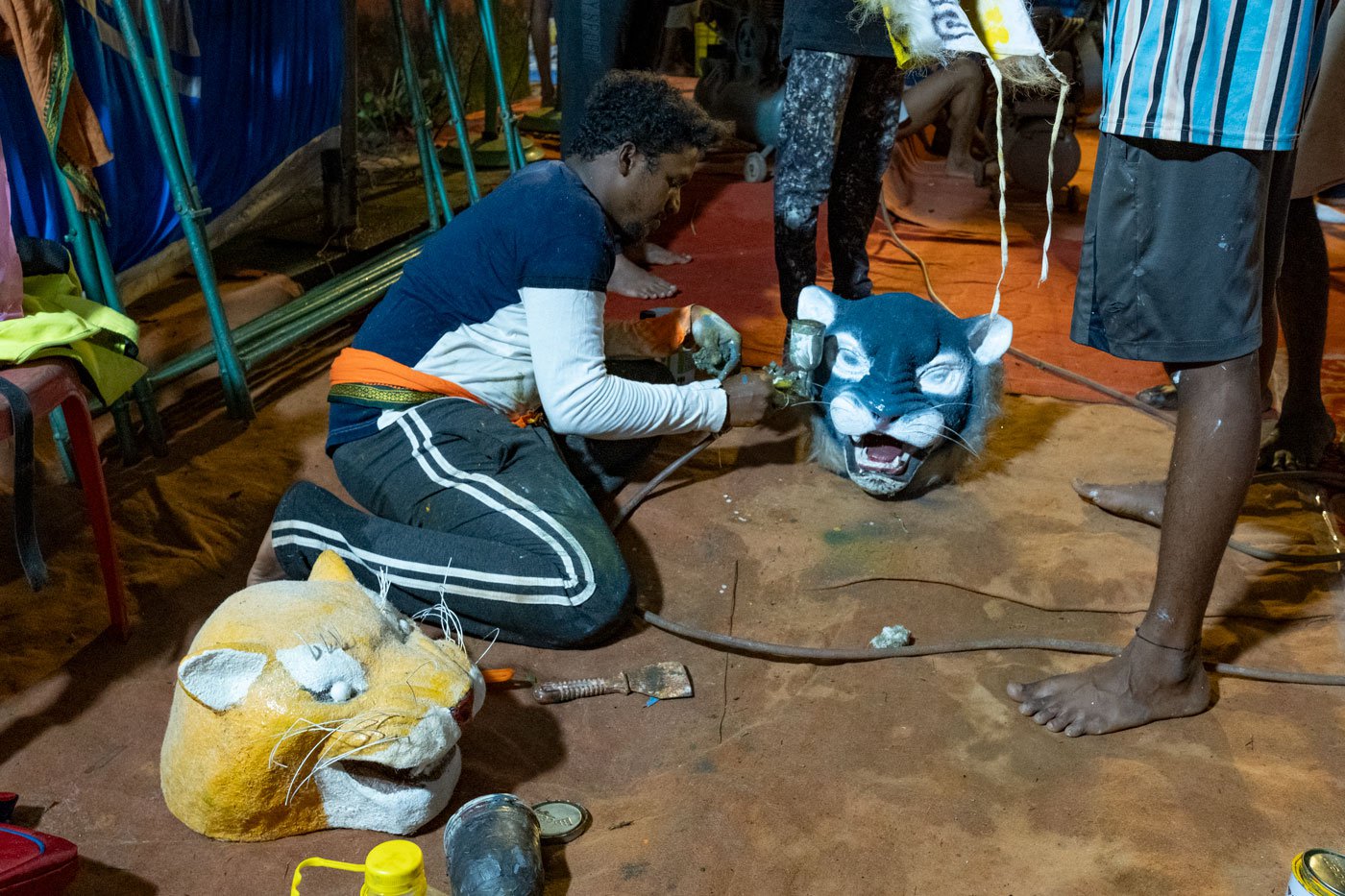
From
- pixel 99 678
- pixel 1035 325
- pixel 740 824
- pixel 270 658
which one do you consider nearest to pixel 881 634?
pixel 740 824

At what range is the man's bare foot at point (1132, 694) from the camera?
180cm

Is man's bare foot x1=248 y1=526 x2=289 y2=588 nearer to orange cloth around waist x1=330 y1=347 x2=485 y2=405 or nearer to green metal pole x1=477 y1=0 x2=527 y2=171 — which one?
orange cloth around waist x1=330 y1=347 x2=485 y2=405

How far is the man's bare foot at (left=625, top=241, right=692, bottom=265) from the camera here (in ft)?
14.6

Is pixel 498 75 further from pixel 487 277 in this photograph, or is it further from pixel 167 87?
pixel 487 277

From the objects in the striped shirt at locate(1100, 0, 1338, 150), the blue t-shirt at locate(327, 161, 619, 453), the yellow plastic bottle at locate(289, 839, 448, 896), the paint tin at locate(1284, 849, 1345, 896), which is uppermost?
the striped shirt at locate(1100, 0, 1338, 150)

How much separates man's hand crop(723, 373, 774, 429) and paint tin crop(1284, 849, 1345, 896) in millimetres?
1505

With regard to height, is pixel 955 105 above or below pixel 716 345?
above

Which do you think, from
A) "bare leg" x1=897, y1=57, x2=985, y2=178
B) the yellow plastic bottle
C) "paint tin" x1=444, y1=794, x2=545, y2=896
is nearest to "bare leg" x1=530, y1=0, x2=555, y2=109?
"bare leg" x1=897, y1=57, x2=985, y2=178

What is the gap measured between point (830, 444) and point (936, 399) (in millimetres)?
376

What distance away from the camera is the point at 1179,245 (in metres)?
1.55

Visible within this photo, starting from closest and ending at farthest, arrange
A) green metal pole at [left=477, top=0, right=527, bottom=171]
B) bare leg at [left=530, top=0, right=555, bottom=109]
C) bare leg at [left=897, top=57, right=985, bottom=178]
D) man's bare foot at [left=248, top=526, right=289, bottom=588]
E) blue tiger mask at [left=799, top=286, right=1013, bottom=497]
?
man's bare foot at [left=248, top=526, right=289, bottom=588] → blue tiger mask at [left=799, top=286, right=1013, bottom=497] → green metal pole at [left=477, top=0, right=527, bottom=171] → bare leg at [left=897, top=57, right=985, bottom=178] → bare leg at [left=530, top=0, right=555, bottom=109]

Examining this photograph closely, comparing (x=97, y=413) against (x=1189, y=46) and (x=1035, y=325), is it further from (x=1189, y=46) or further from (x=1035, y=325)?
(x=1035, y=325)

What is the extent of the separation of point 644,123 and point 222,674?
1.41 m

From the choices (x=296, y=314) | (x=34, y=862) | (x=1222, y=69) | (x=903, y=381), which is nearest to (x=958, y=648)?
(x=903, y=381)
